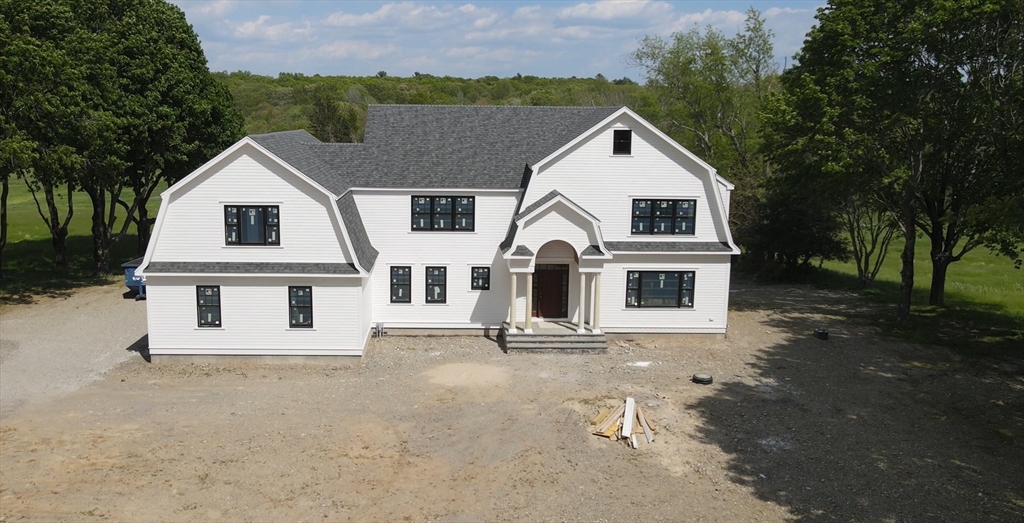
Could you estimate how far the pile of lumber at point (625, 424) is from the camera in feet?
58.8

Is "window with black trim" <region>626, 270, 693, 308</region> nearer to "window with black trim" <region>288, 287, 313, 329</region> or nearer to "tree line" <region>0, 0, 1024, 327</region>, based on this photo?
"tree line" <region>0, 0, 1024, 327</region>

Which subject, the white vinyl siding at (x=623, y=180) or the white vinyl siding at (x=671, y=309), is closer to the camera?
the white vinyl siding at (x=623, y=180)

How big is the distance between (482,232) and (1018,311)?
83.6 feet

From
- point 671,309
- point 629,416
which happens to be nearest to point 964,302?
point 671,309

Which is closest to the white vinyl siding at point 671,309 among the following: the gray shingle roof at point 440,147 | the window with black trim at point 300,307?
the gray shingle roof at point 440,147

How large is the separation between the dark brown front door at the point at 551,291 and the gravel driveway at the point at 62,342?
14.7 meters

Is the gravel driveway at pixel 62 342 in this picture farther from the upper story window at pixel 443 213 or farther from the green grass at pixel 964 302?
the green grass at pixel 964 302

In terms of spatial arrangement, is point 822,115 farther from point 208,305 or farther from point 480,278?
point 208,305

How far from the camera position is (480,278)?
88.5 ft

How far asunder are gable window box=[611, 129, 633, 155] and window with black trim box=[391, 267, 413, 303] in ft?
29.6

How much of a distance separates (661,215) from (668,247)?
1298mm

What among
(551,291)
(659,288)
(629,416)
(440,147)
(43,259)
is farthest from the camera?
(43,259)

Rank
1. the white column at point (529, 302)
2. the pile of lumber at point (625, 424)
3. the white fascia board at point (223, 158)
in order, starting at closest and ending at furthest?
the pile of lumber at point (625, 424), the white fascia board at point (223, 158), the white column at point (529, 302)

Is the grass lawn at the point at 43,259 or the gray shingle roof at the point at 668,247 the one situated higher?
the gray shingle roof at the point at 668,247
